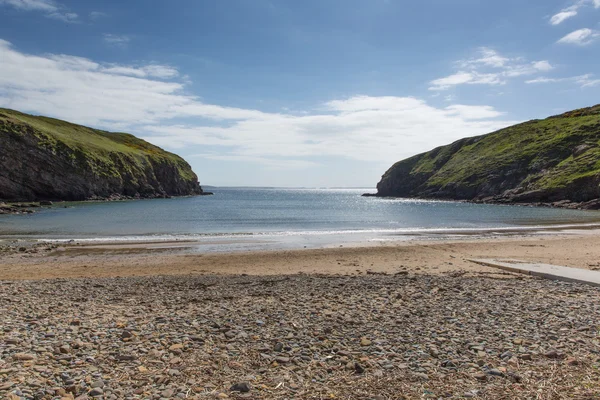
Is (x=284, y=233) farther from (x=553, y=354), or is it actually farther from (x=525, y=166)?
(x=525, y=166)

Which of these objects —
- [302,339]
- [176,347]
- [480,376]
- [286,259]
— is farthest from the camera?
[286,259]

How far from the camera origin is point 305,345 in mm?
8711

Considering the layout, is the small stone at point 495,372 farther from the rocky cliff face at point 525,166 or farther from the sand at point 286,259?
the rocky cliff face at point 525,166

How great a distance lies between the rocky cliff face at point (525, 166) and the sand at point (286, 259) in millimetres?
72590

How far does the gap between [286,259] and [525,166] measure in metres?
127

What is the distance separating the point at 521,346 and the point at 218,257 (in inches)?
920

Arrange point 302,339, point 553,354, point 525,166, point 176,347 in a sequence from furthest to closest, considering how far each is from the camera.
→ point 525,166
point 302,339
point 176,347
point 553,354

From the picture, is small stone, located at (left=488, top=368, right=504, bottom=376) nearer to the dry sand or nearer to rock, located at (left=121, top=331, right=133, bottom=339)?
the dry sand

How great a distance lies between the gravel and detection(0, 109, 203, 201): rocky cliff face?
105m

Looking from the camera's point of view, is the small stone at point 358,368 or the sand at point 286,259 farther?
the sand at point 286,259

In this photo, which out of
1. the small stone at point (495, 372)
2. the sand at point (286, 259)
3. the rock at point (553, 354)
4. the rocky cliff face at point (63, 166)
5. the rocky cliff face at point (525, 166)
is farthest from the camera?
the rocky cliff face at point (525, 166)

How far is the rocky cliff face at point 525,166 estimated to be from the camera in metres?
104

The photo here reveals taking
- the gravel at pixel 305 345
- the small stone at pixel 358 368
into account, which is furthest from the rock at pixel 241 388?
the small stone at pixel 358 368

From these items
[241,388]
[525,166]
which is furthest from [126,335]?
[525,166]
